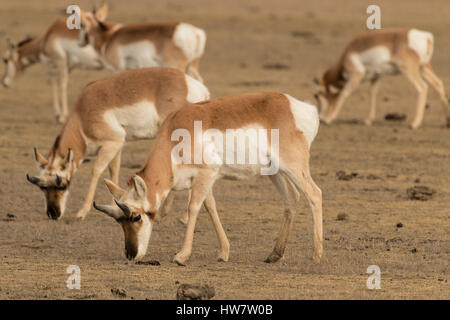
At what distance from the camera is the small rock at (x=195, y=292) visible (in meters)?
7.71

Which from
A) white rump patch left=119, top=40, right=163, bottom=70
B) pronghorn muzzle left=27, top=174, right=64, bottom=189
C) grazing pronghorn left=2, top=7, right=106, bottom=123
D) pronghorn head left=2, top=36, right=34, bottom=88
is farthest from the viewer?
pronghorn head left=2, top=36, right=34, bottom=88

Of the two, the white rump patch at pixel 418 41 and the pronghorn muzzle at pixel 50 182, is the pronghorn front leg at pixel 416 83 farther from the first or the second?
the pronghorn muzzle at pixel 50 182

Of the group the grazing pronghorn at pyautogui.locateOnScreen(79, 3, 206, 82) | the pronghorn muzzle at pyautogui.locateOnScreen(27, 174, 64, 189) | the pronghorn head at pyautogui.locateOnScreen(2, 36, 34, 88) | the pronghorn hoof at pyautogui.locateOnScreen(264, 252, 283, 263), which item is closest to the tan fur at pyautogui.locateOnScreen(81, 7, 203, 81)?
the grazing pronghorn at pyautogui.locateOnScreen(79, 3, 206, 82)

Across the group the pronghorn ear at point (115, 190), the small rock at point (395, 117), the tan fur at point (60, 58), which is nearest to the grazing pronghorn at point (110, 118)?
the pronghorn ear at point (115, 190)

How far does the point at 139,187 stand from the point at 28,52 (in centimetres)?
1153

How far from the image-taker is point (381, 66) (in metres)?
18.4

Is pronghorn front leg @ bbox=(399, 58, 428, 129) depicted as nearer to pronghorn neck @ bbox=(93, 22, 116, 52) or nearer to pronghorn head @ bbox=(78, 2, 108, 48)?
pronghorn neck @ bbox=(93, 22, 116, 52)

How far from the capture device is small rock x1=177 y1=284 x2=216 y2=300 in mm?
7711

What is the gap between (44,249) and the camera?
10.0 meters

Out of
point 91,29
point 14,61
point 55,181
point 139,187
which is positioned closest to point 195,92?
point 55,181

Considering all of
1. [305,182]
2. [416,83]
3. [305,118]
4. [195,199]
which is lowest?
[195,199]

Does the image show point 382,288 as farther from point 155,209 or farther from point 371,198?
point 371,198

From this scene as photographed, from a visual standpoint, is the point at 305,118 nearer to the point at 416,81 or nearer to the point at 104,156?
the point at 104,156

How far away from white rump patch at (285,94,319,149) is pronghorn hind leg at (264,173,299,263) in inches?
19.5
